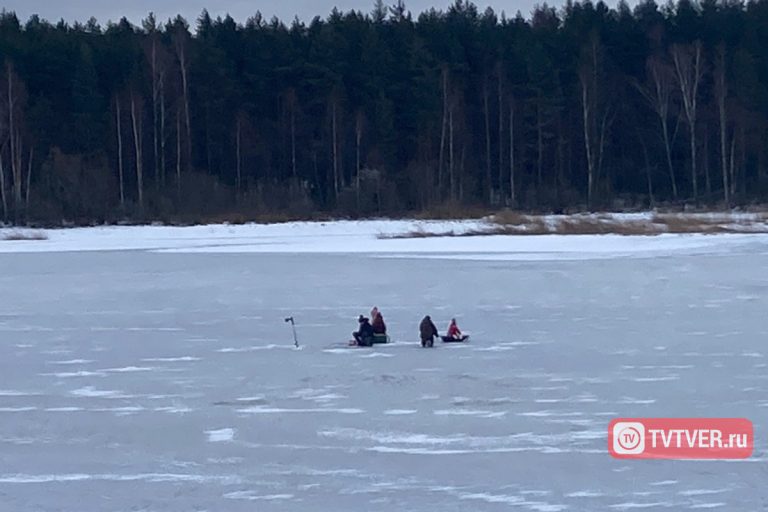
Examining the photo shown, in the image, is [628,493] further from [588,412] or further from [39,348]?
[39,348]

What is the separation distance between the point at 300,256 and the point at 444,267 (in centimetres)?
406

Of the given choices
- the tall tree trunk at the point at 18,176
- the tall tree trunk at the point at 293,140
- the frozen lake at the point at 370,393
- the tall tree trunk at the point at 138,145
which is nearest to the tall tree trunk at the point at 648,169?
the tall tree trunk at the point at 293,140

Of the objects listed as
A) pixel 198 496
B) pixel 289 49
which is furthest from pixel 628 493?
pixel 289 49

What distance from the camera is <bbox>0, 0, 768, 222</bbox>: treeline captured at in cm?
4203

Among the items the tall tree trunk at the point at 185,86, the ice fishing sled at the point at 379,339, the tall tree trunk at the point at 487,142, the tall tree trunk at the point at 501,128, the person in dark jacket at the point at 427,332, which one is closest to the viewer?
the person in dark jacket at the point at 427,332

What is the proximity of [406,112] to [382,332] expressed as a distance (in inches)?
1399

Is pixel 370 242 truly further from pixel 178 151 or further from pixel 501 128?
pixel 501 128

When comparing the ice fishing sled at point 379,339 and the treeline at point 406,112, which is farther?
the treeline at point 406,112

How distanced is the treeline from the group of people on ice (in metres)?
28.0

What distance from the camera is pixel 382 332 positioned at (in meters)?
11.2

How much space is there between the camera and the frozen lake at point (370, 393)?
6.24 m

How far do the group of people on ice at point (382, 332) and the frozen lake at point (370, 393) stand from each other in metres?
0.24

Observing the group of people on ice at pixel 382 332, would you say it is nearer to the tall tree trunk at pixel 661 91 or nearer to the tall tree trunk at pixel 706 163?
the tall tree trunk at pixel 661 91

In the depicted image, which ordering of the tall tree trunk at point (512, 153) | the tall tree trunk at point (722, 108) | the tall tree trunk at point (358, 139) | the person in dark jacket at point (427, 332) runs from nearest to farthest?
the person in dark jacket at point (427, 332) < the tall tree trunk at point (358, 139) < the tall tree trunk at point (722, 108) < the tall tree trunk at point (512, 153)
